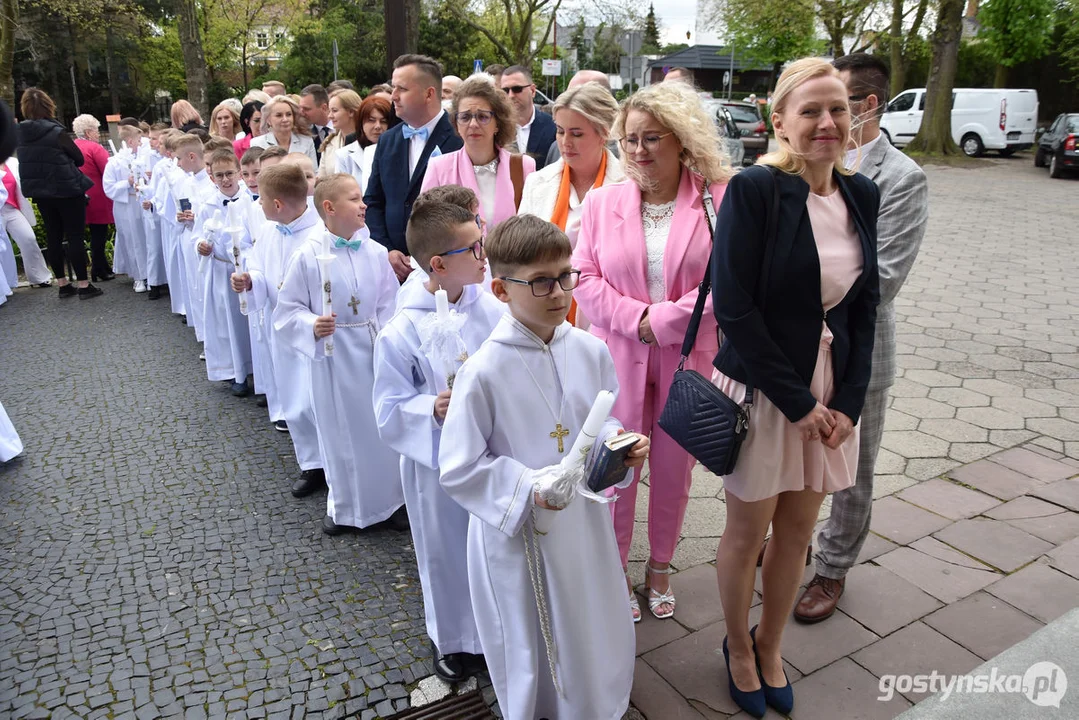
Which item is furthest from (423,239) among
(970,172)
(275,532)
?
(970,172)

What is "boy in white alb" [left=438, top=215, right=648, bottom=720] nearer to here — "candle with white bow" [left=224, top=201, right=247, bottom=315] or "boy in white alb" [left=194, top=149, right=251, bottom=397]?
"candle with white bow" [left=224, top=201, right=247, bottom=315]

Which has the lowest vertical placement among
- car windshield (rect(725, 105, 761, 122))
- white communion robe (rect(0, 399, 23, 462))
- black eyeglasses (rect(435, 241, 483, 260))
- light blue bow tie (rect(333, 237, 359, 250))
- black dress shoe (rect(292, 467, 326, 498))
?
black dress shoe (rect(292, 467, 326, 498))

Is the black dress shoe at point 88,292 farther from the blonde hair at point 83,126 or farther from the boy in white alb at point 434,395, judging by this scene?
the boy in white alb at point 434,395

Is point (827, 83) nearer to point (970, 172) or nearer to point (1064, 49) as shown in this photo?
point (970, 172)

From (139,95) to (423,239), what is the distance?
123 feet

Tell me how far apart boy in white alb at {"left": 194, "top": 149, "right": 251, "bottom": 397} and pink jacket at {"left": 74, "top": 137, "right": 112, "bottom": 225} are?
4.42 metres

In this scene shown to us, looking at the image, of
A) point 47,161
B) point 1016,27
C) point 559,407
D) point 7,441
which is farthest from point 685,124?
point 1016,27

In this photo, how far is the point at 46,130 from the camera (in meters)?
8.96

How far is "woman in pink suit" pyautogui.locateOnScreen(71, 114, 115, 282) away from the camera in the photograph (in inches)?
396

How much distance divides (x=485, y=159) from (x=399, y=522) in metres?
1.99

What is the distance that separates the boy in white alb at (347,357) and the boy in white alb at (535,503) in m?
1.69

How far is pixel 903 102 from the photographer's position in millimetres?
27531

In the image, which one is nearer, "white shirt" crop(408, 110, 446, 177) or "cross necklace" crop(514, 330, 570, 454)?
"cross necklace" crop(514, 330, 570, 454)

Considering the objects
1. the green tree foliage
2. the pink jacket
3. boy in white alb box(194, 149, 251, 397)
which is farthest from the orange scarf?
the green tree foliage
